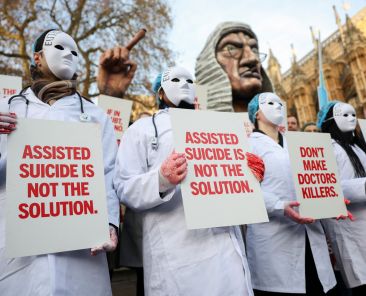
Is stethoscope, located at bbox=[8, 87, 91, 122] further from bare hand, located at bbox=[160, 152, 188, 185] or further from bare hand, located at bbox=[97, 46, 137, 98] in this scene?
bare hand, located at bbox=[97, 46, 137, 98]

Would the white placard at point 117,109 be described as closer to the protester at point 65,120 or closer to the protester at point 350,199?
the protester at point 65,120

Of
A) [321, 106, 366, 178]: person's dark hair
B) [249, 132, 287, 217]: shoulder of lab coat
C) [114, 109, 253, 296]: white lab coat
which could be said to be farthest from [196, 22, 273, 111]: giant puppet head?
[114, 109, 253, 296]: white lab coat

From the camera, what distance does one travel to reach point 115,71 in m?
3.41

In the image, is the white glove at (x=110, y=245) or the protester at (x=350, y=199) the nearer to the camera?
the white glove at (x=110, y=245)

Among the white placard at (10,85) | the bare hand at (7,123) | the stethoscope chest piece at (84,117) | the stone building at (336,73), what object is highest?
the stone building at (336,73)

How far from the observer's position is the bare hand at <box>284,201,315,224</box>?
2.36 metres

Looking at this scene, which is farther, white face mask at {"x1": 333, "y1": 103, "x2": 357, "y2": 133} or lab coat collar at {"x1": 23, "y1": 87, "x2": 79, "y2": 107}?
white face mask at {"x1": 333, "y1": 103, "x2": 357, "y2": 133}

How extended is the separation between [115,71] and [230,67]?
3056 mm

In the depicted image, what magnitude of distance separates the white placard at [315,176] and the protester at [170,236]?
0.68 metres

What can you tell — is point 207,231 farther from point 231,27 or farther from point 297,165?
point 231,27

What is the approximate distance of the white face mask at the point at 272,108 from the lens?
9.59 ft

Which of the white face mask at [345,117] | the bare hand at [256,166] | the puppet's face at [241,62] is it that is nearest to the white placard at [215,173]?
the bare hand at [256,166]

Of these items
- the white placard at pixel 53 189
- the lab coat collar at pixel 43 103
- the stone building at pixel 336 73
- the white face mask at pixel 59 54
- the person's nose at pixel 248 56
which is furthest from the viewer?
the stone building at pixel 336 73

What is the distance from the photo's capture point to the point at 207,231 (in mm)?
1938
